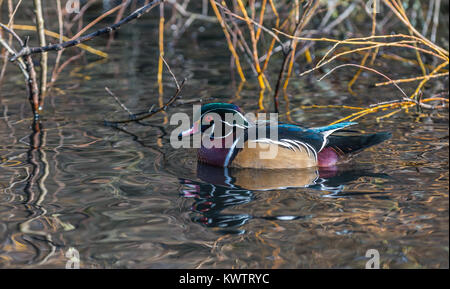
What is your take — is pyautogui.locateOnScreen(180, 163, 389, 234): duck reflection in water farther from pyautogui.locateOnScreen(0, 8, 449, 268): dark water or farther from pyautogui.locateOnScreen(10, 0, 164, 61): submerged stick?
pyautogui.locateOnScreen(10, 0, 164, 61): submerged stick

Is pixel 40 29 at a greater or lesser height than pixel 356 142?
greater

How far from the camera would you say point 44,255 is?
4.97 meters

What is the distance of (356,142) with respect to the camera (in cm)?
690

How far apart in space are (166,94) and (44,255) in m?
5.54

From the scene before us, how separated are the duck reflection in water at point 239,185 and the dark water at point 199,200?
1cm

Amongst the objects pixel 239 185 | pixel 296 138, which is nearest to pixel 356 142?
pixel 296 138

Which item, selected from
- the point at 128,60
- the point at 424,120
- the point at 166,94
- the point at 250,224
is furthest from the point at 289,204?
the point at 128,60

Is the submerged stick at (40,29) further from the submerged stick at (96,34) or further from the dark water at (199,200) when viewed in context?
the submerged stick at (96,34)

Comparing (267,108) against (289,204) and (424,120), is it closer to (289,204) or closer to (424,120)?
(424,120)

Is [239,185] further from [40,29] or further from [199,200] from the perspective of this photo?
[40,29]

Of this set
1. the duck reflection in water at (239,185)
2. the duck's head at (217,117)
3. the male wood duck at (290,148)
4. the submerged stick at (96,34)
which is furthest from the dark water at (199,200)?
the submerged stick at (96,34)

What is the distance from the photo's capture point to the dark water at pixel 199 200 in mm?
4934

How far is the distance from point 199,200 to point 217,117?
4.82ft

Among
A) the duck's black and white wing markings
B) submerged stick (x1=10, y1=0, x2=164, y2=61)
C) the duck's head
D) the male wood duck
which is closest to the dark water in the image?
the male wood duck
